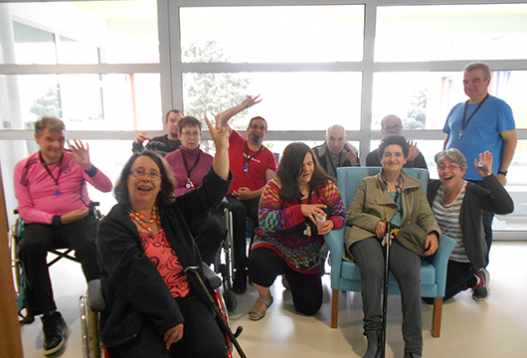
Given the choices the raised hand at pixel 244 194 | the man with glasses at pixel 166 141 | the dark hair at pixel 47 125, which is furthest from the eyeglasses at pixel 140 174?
the man with glasses at pixel 166 141

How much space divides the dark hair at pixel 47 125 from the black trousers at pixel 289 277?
1.61m

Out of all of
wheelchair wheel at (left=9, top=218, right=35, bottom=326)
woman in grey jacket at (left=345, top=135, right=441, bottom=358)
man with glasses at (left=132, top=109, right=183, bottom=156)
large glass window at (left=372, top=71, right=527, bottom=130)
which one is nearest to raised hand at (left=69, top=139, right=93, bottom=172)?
wheelchair wheel at (left=9, top=218, right=35, bottom=326)

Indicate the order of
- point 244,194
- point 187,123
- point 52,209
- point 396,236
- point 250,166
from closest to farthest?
point 396,236
point 52,209
point 187,123
point 244,194
point 250,166

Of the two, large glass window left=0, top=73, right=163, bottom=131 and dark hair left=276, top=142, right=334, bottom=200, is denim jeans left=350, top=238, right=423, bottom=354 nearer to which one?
dark hair left=276, top=142, right=334, bottom=200

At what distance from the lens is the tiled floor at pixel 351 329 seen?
7.02ft

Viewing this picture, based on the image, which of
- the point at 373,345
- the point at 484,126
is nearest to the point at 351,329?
the point at 373,345

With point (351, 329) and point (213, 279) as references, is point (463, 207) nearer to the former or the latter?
point (351, 329)

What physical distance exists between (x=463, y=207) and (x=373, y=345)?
110cm

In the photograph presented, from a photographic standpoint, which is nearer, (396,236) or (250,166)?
(396,236)

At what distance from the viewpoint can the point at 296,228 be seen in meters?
2.46

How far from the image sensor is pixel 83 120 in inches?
176

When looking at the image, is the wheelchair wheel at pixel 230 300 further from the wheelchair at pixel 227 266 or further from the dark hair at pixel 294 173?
the dark hair at pixel 294 173

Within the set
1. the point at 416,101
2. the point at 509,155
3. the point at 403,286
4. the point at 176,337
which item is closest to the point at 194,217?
the point at 176,337

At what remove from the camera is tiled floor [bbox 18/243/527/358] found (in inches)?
84.3
